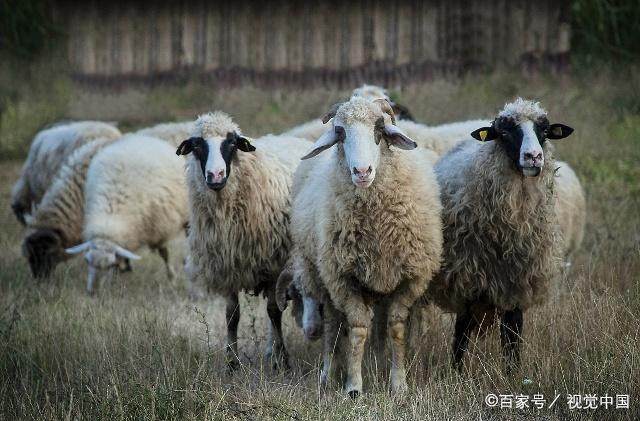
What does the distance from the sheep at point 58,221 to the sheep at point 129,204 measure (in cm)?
55

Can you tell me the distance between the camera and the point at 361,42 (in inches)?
698

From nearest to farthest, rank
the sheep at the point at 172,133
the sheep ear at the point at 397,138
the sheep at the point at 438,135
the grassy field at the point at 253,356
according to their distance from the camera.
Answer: the grassy field at the point at 253,356 → the sheep ear at the point at 397,138 → the sheep at the point at 438,135 → the sheep at the point at 172,133

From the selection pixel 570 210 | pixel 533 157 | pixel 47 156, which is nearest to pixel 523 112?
pixel 533 157

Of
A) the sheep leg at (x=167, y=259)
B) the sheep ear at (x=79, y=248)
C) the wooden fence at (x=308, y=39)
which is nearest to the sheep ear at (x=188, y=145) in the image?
the sheep ear at (x=79, y=248)

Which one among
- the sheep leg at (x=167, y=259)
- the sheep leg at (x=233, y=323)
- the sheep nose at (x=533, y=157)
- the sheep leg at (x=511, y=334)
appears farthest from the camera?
the sheep leg at (x=167, y=259)

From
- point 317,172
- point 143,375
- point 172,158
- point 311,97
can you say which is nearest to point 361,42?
point 311,97

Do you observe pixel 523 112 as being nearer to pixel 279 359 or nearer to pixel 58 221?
pixel 279 359

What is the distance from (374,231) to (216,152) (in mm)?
1533

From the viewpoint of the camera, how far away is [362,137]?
5.67 metres

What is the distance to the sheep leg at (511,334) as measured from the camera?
5977mm

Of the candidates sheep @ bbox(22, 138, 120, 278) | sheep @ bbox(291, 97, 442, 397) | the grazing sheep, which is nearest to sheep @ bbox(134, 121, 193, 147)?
sheep @ bbox(22, 138, 120, 278)

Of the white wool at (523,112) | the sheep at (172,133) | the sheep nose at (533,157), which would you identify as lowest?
the sheep at (172,133)

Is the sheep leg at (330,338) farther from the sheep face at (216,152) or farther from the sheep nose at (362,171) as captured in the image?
the sheep face at (216,152)

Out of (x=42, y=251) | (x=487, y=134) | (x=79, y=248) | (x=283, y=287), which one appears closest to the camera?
(x=487, y=134)
